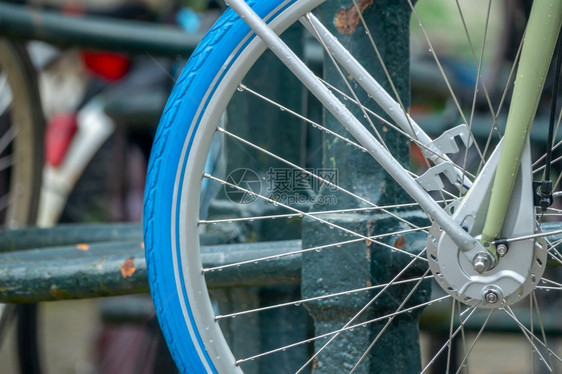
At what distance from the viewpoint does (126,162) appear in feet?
11.9

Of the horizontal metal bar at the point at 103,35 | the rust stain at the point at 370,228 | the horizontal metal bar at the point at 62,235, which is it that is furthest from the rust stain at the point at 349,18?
the horizontal metal bar at the point at 103,35

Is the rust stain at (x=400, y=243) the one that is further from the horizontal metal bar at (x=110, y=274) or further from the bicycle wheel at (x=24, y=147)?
the bicycle wheel at (x=24, y=147)

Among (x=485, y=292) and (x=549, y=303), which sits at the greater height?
(x=549, y=303)

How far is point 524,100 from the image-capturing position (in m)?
1.19

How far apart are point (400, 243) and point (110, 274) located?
53cm

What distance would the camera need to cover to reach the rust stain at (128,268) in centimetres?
160

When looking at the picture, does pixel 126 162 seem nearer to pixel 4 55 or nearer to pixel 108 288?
pixel 4 55

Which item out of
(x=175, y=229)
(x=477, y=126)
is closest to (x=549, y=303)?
(x=477, y=126)

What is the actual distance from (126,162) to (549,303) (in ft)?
5.58

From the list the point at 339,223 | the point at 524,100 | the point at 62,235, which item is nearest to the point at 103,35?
the point at 62,235

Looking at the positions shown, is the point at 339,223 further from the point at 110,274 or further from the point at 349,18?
the point at 110,274

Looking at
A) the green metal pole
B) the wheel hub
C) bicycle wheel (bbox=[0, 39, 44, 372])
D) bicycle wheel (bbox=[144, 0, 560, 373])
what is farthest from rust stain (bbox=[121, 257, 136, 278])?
bicycle wheel (bbox=[0, 39, 44, 372])

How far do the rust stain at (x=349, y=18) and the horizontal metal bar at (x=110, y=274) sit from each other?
0.35 meters

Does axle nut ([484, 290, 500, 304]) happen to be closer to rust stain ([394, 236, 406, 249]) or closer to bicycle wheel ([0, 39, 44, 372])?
rust stain ([394, 236, 406, 249])
